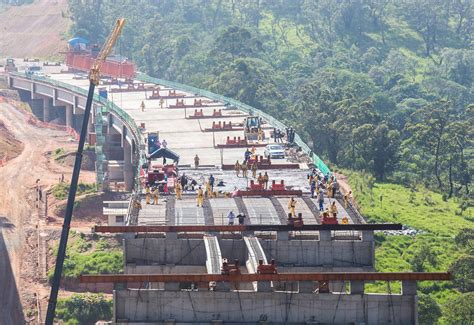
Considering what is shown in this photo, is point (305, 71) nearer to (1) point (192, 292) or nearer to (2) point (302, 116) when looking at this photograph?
(2) point (302, 116)

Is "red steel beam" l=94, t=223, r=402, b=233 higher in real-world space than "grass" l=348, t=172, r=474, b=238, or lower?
higher

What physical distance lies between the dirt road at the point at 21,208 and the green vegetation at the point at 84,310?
136 inches

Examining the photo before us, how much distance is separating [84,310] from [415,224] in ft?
124

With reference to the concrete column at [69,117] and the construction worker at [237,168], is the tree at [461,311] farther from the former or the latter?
the concrete column at [69,117]

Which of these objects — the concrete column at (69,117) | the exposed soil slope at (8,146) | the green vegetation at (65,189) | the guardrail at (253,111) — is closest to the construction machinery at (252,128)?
the guardrail at (253,111)

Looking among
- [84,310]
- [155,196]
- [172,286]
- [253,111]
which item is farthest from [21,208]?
[172,286]

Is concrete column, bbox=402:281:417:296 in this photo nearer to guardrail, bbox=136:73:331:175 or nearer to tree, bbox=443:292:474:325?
tree, bbox=443:292:474:325

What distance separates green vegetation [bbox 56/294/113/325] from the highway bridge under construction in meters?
10.7

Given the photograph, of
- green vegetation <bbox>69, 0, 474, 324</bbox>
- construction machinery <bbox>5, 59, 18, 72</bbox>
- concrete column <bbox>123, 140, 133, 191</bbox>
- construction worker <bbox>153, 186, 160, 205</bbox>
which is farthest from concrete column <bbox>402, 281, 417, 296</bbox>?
construction machinery <bbox>5, 59, 18, 72</bbox>

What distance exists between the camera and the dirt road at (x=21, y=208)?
92375mm

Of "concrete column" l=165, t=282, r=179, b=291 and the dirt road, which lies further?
the dirt road

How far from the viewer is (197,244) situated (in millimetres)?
64250

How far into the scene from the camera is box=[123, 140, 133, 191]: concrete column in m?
127

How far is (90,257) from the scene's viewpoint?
99000mm
